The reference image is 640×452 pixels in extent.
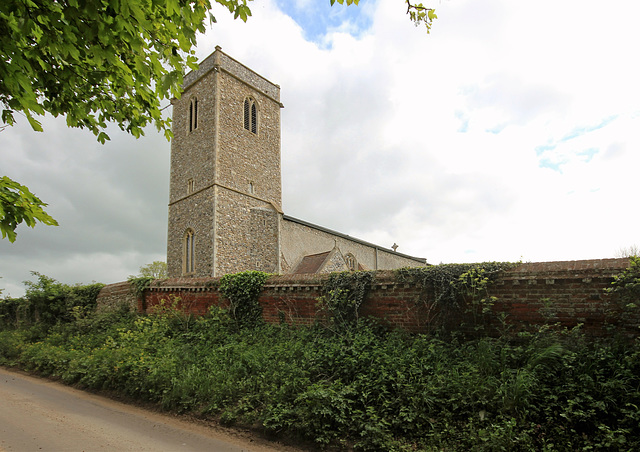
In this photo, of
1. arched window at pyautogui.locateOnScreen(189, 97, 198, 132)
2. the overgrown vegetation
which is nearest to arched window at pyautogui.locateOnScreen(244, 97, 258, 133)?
arched window at pyautogui.locateOnScreen(189, 97, 198, 132)

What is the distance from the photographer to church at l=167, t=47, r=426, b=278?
20.7 metres

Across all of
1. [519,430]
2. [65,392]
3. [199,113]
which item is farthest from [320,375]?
[199,113]

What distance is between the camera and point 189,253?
2131 centimetres

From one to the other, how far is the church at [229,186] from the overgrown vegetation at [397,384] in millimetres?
10918

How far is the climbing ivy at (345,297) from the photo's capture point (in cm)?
853

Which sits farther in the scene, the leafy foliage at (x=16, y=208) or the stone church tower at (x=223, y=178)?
the stone church tower at (x=223, y=178)

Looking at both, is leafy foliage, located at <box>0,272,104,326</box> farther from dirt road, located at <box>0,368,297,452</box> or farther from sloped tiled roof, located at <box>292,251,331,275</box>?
sloped tiled roof, located at <box>292,251,331,275</box>

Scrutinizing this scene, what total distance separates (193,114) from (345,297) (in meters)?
19.4

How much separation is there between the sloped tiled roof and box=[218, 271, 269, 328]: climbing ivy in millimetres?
8675

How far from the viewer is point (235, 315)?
427 inches

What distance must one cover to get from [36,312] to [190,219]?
880 centimetres

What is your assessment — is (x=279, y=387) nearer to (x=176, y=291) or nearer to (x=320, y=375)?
(x=320, y=375)

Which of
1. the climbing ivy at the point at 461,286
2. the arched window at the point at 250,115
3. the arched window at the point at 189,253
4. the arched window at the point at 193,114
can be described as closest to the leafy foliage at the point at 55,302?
the arched window at the point at 189,253

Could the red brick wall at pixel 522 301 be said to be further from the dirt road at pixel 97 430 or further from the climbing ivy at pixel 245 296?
the dirt road at pixel 97 430
